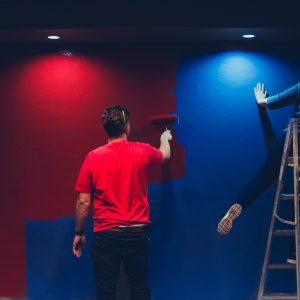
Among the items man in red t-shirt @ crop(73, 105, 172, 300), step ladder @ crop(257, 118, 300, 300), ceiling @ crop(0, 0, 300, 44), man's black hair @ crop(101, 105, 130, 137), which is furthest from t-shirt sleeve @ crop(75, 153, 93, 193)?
step ladder @ crop(257, 118, 300, 300)

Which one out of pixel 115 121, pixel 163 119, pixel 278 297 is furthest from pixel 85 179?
pixel 278 297

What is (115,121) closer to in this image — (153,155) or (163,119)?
(153,155)

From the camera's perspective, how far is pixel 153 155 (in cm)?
315

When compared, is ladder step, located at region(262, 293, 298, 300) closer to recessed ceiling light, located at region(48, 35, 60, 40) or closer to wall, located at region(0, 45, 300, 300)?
wall, located at region(0, 45, 300, 300)

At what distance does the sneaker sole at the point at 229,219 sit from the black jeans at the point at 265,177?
63mm

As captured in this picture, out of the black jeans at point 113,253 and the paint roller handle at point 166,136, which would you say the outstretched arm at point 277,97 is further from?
the black jeans at point 113,253

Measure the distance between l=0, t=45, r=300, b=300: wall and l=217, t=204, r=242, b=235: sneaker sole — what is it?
10.1 inches

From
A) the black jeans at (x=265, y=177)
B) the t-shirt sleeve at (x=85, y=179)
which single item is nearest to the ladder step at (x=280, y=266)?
the black jeans at (x=265, y=177)

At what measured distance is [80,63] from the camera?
3.73m

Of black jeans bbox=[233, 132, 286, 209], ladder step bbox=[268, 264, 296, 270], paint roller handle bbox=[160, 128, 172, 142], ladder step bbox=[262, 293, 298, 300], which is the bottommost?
ladder step bbox=[262, 293, 298, 300]

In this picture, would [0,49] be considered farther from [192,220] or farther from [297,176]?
[297,176]

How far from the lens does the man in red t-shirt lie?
295 cm

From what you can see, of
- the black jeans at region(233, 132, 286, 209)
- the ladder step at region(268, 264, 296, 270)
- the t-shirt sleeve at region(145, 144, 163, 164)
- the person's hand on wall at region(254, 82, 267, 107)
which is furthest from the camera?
the person's hand on wall at region(254, 82, 267, 107)

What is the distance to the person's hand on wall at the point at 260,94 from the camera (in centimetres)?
363
